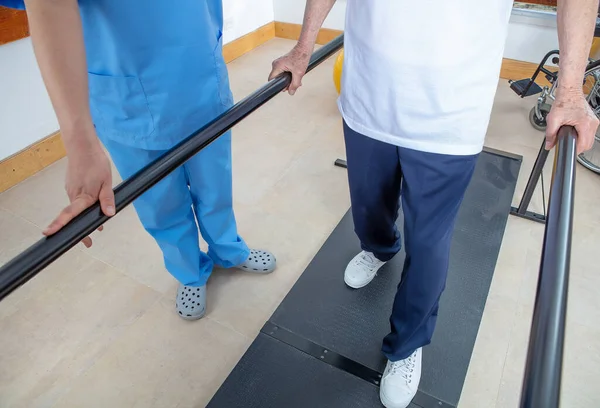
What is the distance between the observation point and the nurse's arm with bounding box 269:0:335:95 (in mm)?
1353

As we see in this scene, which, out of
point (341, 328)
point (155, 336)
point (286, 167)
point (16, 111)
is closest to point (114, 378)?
point (155, 336)

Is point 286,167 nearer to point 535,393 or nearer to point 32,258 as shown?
point 32,258

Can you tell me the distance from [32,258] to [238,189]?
5.67 ft

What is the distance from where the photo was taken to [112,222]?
7.33ft

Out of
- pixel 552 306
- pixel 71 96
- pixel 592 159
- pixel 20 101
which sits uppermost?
pixel 71 96

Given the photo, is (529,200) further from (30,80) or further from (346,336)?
(30,80)

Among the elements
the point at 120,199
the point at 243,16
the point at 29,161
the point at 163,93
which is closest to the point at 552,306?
the point at 120,199

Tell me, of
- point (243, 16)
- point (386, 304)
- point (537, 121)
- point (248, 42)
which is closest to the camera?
point (386, 304)

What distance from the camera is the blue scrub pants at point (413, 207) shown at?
1.06 metres

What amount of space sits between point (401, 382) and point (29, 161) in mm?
2371

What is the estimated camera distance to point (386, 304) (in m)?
1.74

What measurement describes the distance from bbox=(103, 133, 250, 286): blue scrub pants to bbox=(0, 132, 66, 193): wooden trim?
4.58ft


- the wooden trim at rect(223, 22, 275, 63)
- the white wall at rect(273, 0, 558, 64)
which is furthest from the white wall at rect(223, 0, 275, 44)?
the white wall at rect(273, 0, 558, 64)

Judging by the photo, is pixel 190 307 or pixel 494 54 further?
pixel 190 307
